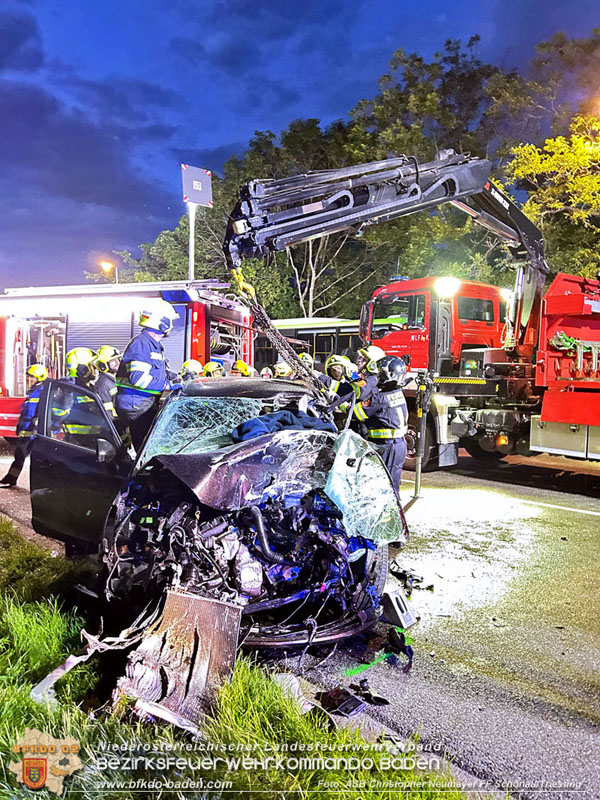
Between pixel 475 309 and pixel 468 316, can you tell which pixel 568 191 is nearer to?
pixel 475 309

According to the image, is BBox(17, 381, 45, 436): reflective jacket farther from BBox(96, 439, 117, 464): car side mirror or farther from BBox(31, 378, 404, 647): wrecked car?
BBox(96, 439, 117, 464): car side mirror

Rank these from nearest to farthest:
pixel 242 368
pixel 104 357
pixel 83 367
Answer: pixel 83 367 → pixel 104 357 → pixel 242 368

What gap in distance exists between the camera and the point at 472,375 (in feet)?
30.5

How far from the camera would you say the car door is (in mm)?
3822

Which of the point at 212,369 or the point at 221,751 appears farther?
the point at 212,369

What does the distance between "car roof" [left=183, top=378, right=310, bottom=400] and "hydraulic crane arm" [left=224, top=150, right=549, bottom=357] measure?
158cm

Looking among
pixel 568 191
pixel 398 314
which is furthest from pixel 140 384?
pixel 568 191

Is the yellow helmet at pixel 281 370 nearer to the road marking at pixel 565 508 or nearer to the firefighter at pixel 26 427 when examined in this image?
the firefighter at pixel 26 427

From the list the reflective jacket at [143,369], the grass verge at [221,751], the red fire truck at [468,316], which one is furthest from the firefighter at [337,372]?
the grass verge at [221,751]

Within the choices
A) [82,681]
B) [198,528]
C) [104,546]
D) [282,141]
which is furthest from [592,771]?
[282,141]

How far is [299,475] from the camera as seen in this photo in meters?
3.31

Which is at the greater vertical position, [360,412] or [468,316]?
[468,316]

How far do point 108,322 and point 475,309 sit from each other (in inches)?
253

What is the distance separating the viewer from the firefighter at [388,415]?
242 inches
